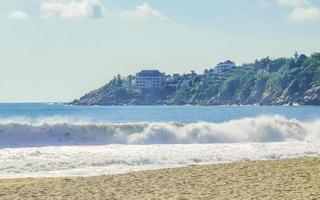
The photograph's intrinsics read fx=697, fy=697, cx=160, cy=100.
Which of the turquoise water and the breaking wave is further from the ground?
the breaking wave

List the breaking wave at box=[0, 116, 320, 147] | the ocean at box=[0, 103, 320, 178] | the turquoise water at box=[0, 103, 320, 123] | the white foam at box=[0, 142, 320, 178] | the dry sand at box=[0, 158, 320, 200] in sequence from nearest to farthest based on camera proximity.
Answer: the dry sand at box=[0, 158, 320, 200]
the white foam at box=[0, 142, 320, 178]
the ocean at box=[0, 103, 320, 178]
the breaking wave at box=[0, 116, 320, 147]
the turquoise water at box=[0, 103, 320, 123]

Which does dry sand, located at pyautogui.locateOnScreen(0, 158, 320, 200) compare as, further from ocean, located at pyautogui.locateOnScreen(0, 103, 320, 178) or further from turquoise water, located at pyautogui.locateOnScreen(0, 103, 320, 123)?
turquoise water, located at pyautogui.locateOnScreen(0, 103, 320, 123)

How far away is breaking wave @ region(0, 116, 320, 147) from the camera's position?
135ft

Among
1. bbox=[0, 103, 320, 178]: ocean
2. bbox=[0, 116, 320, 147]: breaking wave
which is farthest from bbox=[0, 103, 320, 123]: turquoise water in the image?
bbox=[0, 103, 320, 178]: ocean

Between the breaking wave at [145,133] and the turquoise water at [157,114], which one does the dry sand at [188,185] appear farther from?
the turquoise water at [157,114]

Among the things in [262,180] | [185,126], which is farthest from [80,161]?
[185,126]

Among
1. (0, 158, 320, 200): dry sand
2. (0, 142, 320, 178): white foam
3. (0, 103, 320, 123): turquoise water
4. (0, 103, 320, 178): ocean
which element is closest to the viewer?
(0, 158, 320, 200): dry sand

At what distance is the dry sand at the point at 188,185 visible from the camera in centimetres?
1518

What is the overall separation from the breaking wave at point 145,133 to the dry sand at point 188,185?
20830 millimetres

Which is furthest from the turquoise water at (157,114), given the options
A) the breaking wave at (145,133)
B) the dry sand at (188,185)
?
the dry sand at (188,185)

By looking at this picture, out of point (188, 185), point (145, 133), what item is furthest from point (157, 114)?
point (188, 185)

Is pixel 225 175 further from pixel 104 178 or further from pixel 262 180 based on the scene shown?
pixel 104 178

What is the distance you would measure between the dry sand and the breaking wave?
20.8 metres

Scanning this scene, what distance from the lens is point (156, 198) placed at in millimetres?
14797
